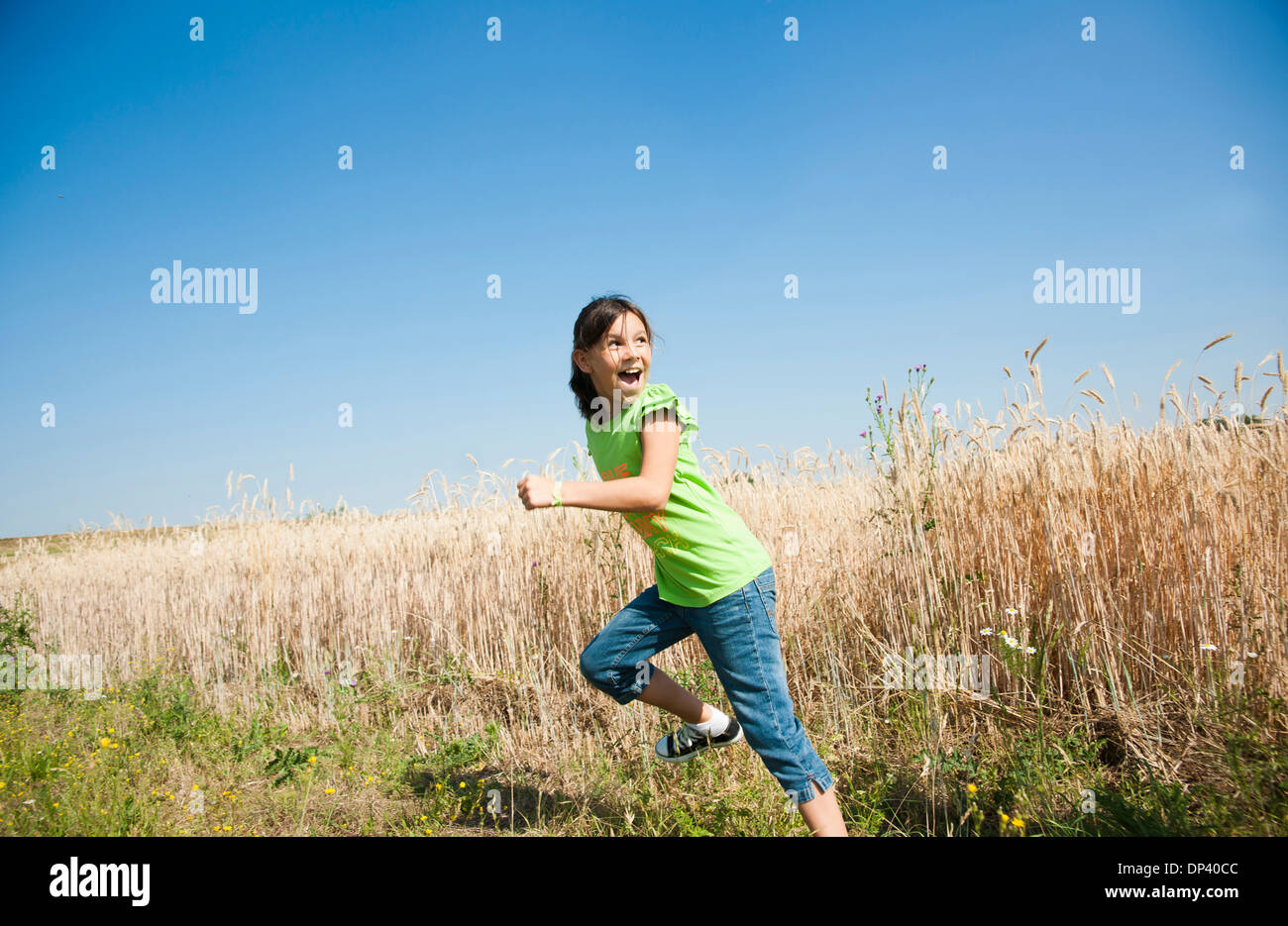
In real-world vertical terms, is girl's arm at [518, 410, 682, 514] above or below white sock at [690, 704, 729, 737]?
above

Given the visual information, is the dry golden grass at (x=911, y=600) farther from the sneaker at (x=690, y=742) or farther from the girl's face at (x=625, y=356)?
the girl's face at (x=625, y=356)

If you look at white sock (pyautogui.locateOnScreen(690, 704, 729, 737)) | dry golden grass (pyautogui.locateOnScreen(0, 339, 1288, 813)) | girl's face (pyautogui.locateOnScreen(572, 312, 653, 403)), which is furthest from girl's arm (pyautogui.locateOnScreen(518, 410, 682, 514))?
dry golden grass (pyautogui.locateOnScreen(0, 339, 1288, 813))

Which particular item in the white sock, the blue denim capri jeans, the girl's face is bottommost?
the white sock

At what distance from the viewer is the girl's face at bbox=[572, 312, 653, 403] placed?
209 centimetres

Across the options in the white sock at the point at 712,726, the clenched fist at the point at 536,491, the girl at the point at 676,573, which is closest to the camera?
the clenched fist at the point at 536,491

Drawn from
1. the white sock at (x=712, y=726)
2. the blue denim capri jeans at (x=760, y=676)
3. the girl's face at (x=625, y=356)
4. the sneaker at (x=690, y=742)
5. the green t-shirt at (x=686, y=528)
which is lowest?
the sneaker at (x=690, y=742)

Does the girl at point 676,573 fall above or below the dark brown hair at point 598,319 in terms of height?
below

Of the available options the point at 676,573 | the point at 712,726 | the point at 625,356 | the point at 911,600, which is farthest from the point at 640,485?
the point at 911,600

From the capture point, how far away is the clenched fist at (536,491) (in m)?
1.65

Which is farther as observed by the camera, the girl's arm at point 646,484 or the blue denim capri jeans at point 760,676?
the blue denim capri jeans at point 760,676

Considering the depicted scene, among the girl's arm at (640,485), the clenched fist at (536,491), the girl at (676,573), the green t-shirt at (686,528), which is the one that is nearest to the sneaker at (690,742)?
the girl at (676,573)

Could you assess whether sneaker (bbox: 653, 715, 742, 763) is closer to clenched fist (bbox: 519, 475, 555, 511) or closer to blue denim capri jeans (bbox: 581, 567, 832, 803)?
blue denim capri jeans (bbox: 581, 567, 832, 803)
